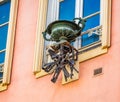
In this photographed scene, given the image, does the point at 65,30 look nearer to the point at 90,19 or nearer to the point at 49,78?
the point at 90,19

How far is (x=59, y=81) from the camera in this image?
1266 centimetres

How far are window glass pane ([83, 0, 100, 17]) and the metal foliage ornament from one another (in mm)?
522

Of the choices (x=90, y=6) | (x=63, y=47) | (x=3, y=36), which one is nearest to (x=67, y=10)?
(x=90, y=6)

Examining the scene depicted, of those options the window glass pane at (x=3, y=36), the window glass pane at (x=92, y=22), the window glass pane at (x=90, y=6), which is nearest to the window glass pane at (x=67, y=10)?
the window glass pane at (x=90, y=6)

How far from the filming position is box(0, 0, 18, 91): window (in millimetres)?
13493

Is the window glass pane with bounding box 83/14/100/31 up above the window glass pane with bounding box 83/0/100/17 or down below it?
Answer: below

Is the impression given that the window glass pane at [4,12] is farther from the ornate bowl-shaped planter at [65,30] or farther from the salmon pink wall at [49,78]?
the ornate bowl-shaped planter at [65,30]

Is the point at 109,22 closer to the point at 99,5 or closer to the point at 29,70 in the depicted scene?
the point at 99,5

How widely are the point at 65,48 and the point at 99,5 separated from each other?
1.12 m

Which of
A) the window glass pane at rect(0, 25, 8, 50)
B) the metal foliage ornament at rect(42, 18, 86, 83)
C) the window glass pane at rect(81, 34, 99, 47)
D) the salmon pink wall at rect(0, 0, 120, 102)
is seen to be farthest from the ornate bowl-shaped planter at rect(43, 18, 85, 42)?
the window glass pane at rect(0, 25, 8, 50)

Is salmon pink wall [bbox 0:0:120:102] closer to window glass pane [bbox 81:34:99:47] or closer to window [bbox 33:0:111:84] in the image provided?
window [bbox 33:0:111:84]

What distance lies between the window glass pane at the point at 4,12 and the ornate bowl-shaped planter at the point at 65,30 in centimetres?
201

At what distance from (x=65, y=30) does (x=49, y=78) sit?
0.88 meters

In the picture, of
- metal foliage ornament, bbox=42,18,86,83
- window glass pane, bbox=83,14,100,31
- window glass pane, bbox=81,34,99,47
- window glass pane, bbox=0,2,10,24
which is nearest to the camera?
metal foliage ornament, bbox=42,18,86,83
